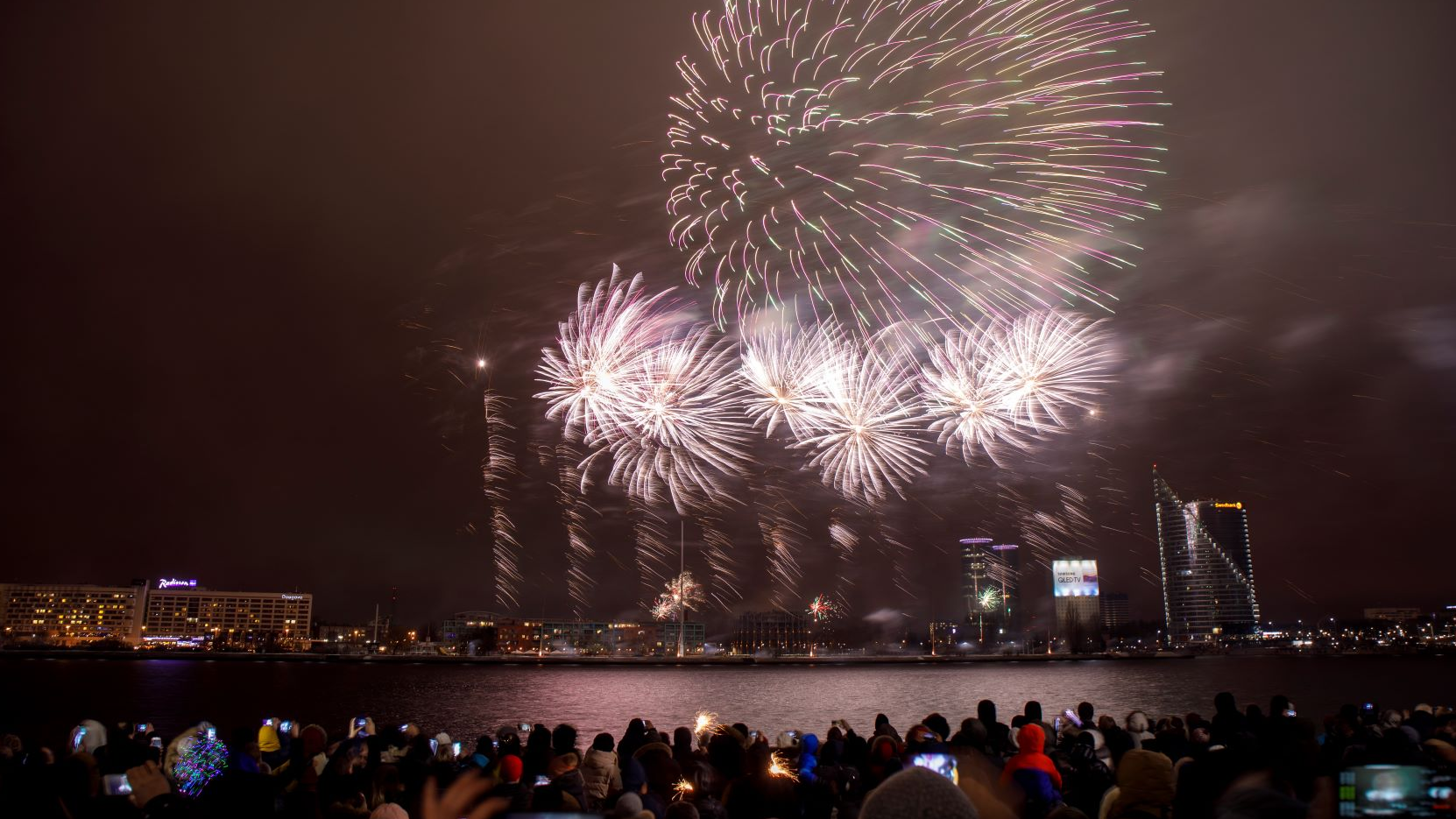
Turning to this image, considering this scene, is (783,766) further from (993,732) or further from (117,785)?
(117,785)

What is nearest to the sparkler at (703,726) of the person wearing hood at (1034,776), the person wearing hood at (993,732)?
the person wearing hood at (993,732)

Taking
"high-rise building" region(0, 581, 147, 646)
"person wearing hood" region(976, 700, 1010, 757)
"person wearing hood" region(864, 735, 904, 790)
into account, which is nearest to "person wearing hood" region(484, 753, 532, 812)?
"person wearing hood" region(864, 735, 904, 790)

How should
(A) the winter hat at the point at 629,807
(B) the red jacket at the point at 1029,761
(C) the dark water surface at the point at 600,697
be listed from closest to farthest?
(A) the winter hat at the point at 629,807, (B) the red jacket at the point at 1029,761, (C) the dark water surface at the point at 600,697

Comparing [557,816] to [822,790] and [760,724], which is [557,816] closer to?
[822,790]

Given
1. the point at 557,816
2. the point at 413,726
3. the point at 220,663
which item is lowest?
the point at 220,663

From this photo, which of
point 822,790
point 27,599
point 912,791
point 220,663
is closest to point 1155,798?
point 822,790

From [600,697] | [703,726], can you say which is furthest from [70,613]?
[703,726]

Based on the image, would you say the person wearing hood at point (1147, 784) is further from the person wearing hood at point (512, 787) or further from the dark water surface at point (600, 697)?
the dark water surface at point (600, 697)
